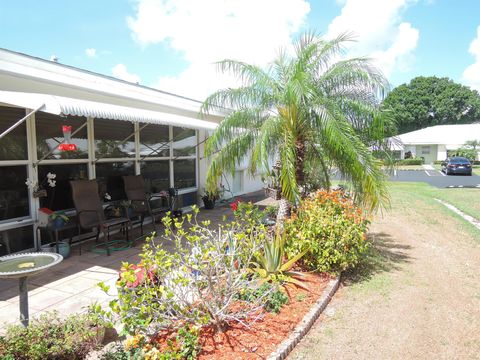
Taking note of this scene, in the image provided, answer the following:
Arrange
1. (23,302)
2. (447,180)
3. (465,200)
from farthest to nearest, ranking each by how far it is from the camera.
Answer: (447,180)
(465,200)
(23,302)

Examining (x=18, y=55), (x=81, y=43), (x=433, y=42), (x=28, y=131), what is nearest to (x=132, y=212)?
(x=28, y=131)

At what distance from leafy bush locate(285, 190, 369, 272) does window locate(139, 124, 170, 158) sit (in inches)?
196

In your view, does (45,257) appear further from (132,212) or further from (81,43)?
(81,43)

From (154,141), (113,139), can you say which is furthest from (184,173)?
(113,139)

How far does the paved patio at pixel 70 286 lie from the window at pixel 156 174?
9.15 feet

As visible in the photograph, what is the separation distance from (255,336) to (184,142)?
798cm

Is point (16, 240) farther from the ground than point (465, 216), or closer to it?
farther from the ground

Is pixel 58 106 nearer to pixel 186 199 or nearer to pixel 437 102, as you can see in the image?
pixel 186 199

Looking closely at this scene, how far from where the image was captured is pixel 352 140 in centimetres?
549

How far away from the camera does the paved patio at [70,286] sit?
14.1 feet

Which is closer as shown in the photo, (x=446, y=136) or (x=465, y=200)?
(x=465, y=200)

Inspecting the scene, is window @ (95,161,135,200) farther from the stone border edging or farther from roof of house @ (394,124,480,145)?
roof of house @ (394,124,480,145)

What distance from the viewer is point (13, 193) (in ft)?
19.8

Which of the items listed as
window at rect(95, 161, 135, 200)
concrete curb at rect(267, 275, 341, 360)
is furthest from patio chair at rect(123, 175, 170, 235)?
concrete curb at rect(267, 275, 341, 360)
